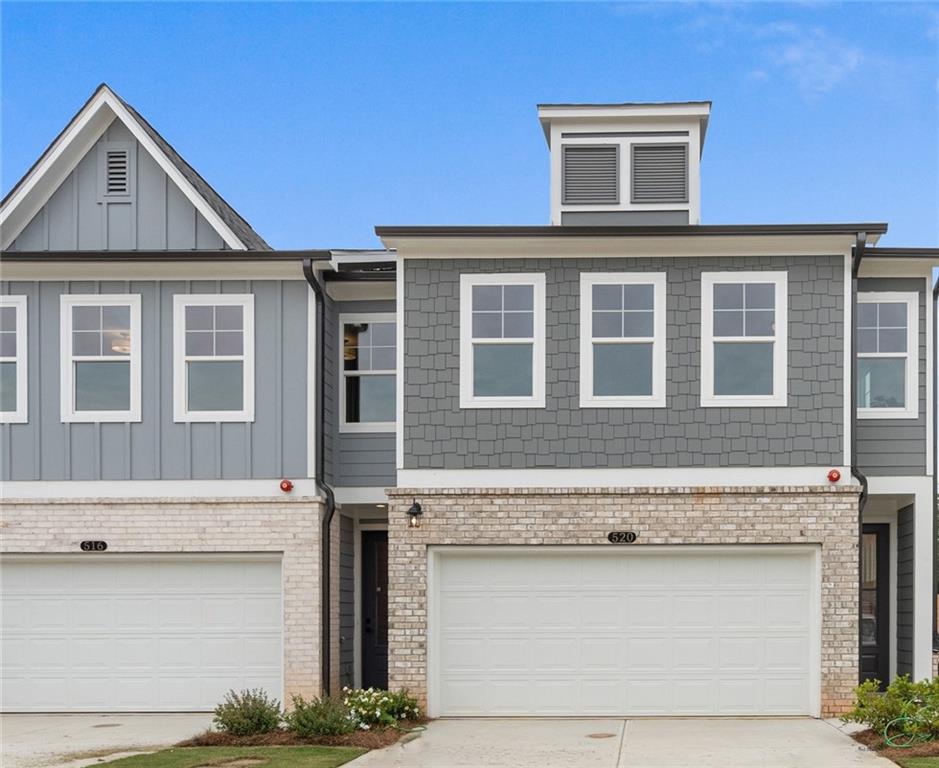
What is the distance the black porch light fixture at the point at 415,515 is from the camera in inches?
639

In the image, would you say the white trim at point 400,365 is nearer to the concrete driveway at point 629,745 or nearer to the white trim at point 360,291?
the white trim at point 360,291

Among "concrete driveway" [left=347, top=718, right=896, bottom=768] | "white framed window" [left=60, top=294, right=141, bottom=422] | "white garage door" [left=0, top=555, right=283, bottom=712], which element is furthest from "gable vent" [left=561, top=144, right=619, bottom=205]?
"concrete driveway" [left=347, top=718, right=896, bottom=768]

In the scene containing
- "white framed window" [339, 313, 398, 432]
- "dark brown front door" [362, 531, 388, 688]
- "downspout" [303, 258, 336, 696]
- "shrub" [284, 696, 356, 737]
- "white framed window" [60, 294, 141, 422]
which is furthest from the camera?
"dark brown front door" [362, 531, 388, 688]

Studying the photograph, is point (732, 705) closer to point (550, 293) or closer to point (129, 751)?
point (550, 293)

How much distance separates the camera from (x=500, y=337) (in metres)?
16.5

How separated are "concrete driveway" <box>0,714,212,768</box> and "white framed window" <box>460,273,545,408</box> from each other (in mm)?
5266

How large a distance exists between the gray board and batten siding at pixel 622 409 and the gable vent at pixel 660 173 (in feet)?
5.37

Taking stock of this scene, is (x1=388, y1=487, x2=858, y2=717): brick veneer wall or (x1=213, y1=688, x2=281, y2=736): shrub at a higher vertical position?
(x1=388, y1=487, x2=858, y2=717): brick veneer wall

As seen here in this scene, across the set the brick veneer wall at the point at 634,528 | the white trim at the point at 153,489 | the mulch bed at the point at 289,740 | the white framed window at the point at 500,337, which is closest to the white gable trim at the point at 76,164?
the white trim at the point at 153,489

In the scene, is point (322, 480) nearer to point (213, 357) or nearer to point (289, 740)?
point (213, 357)

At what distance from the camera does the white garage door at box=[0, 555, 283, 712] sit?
1714 centimetres

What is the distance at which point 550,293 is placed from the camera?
16438 mm

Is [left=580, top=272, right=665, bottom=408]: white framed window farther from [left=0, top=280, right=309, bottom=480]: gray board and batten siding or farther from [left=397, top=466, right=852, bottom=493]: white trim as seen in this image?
[left=0, top=280, right=309, bottom=480]: gray board and batten siding

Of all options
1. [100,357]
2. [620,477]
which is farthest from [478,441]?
[100,357]
